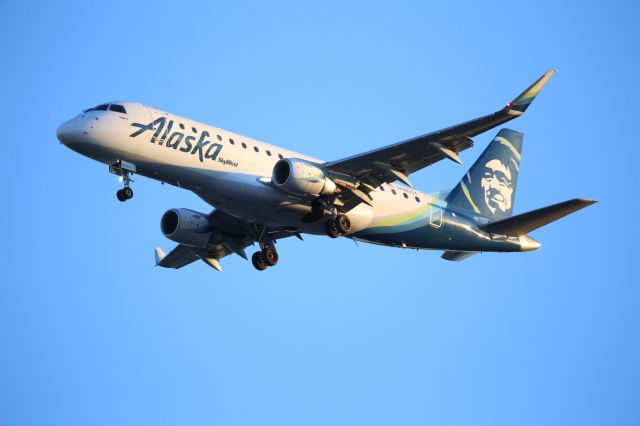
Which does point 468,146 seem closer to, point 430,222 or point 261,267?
point 430,222

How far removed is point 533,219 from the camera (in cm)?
3962

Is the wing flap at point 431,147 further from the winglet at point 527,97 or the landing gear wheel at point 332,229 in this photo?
the landing gear wheel at point 332,229

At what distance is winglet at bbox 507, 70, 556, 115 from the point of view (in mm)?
32188

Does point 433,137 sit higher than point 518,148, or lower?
lower

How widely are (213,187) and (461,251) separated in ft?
38.7

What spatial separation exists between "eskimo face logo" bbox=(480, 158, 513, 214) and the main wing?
8.09 m

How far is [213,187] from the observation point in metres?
35.9

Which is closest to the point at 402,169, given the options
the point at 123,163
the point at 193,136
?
the point at 193,136

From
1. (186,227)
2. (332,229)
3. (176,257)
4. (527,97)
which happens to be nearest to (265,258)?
(186,227)

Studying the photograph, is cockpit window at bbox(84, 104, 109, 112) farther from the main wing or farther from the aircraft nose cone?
the main wing

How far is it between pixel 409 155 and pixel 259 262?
8691 millimetres

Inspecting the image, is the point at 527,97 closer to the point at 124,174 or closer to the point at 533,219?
the point at 533,219

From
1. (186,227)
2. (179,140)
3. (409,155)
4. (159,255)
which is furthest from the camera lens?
(159,255)

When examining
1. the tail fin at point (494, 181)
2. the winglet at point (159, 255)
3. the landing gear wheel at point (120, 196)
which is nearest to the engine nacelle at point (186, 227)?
the winglet at point (159, 255)
